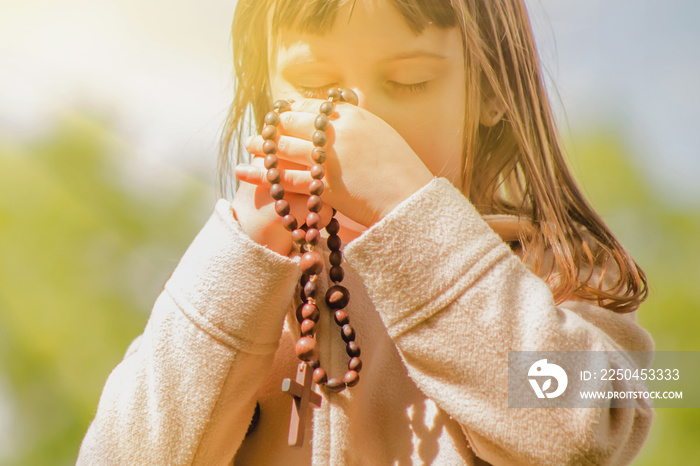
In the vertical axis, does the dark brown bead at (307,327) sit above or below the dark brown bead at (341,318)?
below

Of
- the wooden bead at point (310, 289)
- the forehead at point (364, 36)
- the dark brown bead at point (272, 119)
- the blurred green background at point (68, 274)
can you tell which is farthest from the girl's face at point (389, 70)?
the blurred green background at point (68, 274)

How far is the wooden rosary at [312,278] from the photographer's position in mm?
652

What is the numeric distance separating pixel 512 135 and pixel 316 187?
390mm

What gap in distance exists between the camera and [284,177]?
688 mm

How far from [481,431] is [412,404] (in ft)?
0.44

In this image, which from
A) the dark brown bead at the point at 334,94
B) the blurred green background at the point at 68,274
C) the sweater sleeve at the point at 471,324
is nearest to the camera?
the sweater sleeve at the point at 471,324

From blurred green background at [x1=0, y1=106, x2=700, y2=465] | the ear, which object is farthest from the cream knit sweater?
blurred green background at [x1=0, y1=106, x2=700, y2=465]

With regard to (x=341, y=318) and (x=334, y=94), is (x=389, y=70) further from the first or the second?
(x=341, y=318)

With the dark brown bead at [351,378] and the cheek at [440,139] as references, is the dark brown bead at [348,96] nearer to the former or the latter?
the cheek at [440,139]

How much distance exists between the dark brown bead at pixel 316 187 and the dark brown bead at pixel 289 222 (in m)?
0.03

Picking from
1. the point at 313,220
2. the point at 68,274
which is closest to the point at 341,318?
the point at 313,220

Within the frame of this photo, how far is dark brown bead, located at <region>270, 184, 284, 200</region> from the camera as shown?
668mm

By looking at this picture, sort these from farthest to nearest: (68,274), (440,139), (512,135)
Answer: (68,274), (512,135), (440,139)

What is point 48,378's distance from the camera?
180cm
